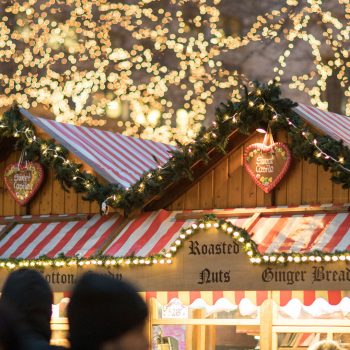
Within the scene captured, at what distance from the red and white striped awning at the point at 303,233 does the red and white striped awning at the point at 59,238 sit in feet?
6.99

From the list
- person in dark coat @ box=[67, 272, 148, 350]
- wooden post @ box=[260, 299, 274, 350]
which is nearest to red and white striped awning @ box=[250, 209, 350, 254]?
wooden post @ box=[260, 299, 274, 350]

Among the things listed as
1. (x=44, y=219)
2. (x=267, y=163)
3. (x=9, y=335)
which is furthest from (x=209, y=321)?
(x=9, y=335)

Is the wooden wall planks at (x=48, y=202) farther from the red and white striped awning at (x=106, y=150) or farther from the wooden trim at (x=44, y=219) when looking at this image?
the red and white striped awning at (x=106, y=150)

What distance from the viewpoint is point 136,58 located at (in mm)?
28281

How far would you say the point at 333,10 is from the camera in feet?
89.4

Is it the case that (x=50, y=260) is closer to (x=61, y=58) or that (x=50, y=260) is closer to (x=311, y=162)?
(x=311, y=162)

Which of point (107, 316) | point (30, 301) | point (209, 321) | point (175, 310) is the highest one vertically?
point (175, 310)

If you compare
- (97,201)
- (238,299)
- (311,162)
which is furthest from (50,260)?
(311,162)

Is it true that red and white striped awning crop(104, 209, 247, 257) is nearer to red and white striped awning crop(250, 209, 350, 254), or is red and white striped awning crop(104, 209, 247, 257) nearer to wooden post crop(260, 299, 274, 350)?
red and white striped awning crop(250, 209, 350, 254)

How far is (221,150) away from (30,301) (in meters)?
8.21

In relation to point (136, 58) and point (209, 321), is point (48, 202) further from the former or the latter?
point (136, 58)

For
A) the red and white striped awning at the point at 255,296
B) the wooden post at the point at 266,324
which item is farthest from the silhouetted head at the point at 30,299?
the wooden post at the point at 266,324

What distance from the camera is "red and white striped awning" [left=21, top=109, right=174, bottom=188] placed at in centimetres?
1577

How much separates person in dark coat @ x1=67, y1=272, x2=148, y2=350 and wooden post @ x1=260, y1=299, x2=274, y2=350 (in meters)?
8.57
